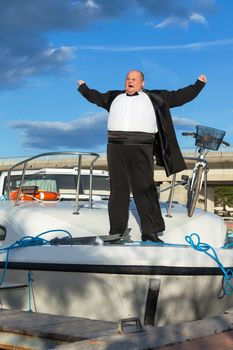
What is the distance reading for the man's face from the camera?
5.76 m

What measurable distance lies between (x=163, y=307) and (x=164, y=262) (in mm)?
421

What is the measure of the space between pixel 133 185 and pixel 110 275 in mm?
1000

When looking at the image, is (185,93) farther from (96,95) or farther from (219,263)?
(219,263)

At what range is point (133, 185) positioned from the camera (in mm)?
5715

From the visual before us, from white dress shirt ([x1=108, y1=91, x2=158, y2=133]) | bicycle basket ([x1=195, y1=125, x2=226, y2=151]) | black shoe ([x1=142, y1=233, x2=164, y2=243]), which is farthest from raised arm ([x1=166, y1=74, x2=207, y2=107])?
black shoe ([x1=142, y1=233, x2=164, y2=243])

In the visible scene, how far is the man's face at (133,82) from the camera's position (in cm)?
576

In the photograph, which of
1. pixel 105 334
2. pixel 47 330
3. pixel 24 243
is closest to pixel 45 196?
pixel 24 243

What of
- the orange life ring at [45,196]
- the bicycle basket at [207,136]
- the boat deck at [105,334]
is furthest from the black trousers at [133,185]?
the orange life ring at [45,196]

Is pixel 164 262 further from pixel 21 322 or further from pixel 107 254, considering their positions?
pixel 21 322

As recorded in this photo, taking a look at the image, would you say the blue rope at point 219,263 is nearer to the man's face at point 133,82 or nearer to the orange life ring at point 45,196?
the man's face at point 133,82

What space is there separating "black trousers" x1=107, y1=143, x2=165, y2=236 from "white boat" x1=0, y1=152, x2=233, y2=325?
0.89 ft

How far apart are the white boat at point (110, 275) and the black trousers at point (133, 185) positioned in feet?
0.89

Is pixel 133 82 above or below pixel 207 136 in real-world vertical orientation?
above

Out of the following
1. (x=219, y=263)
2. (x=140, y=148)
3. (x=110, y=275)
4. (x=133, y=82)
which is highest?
(x=133, y=82)
